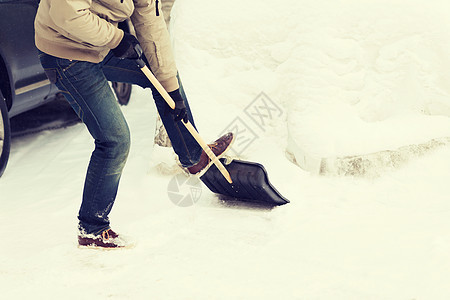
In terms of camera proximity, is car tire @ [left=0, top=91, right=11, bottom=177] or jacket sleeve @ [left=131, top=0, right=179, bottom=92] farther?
car tire @ [left=0, top=91, right=11, bottom=177]

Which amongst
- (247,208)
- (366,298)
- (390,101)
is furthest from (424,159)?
(366,298)

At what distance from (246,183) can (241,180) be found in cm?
3

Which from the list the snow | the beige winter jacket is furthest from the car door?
the beige winter jacket

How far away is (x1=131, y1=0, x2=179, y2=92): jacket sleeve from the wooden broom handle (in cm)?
7

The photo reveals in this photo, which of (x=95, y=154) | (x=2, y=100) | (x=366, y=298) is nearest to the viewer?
(x=366, y=298)

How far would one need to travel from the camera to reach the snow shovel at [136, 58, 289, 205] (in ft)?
10.5

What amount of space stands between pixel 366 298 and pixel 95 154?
1.42 m

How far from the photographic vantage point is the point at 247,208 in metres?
3.34

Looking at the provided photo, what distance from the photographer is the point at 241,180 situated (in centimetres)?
325

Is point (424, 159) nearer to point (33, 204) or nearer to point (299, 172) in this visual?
point (299, 172)

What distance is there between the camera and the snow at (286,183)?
2.57m

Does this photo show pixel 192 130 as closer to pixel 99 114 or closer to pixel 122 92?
pixel 99 114

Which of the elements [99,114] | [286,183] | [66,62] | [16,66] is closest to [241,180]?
[286,183]

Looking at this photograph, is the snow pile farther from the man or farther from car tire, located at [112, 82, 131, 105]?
car tire, located at [112, 82, 131, 105]
